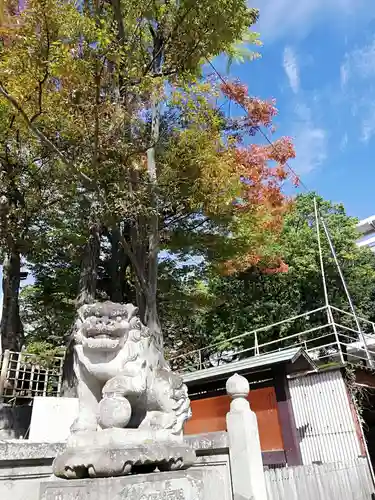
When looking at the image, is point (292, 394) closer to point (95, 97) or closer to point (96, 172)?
point (96, 172)

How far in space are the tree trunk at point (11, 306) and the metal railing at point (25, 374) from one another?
5.41 feet

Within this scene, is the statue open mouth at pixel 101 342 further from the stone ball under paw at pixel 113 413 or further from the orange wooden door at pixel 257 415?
the orange wooden door at pixel 257 415

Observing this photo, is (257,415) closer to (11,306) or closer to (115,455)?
(115,455)

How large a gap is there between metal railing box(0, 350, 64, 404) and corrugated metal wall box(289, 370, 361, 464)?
527 cm

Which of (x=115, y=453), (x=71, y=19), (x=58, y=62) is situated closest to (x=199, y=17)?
(x=71, y=19)

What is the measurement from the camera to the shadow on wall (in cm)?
804

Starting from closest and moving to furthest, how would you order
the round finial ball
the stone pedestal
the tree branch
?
the stone pedestal < the round finial ball < the tree branch

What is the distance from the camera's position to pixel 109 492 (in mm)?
2326

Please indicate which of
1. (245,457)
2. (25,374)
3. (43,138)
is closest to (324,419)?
(245,457)

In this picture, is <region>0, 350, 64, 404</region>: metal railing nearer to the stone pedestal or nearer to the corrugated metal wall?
the corrugated metal wall

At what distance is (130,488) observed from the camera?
2377mm

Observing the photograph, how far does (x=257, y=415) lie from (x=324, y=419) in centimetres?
130

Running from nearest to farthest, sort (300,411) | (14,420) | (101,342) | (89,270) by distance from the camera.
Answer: (101,342), (300,411), (14,420), (89,270)

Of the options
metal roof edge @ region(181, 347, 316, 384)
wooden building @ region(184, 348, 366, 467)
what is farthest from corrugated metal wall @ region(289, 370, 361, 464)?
metal roof edge @ region(181, 347, 316, 384)
